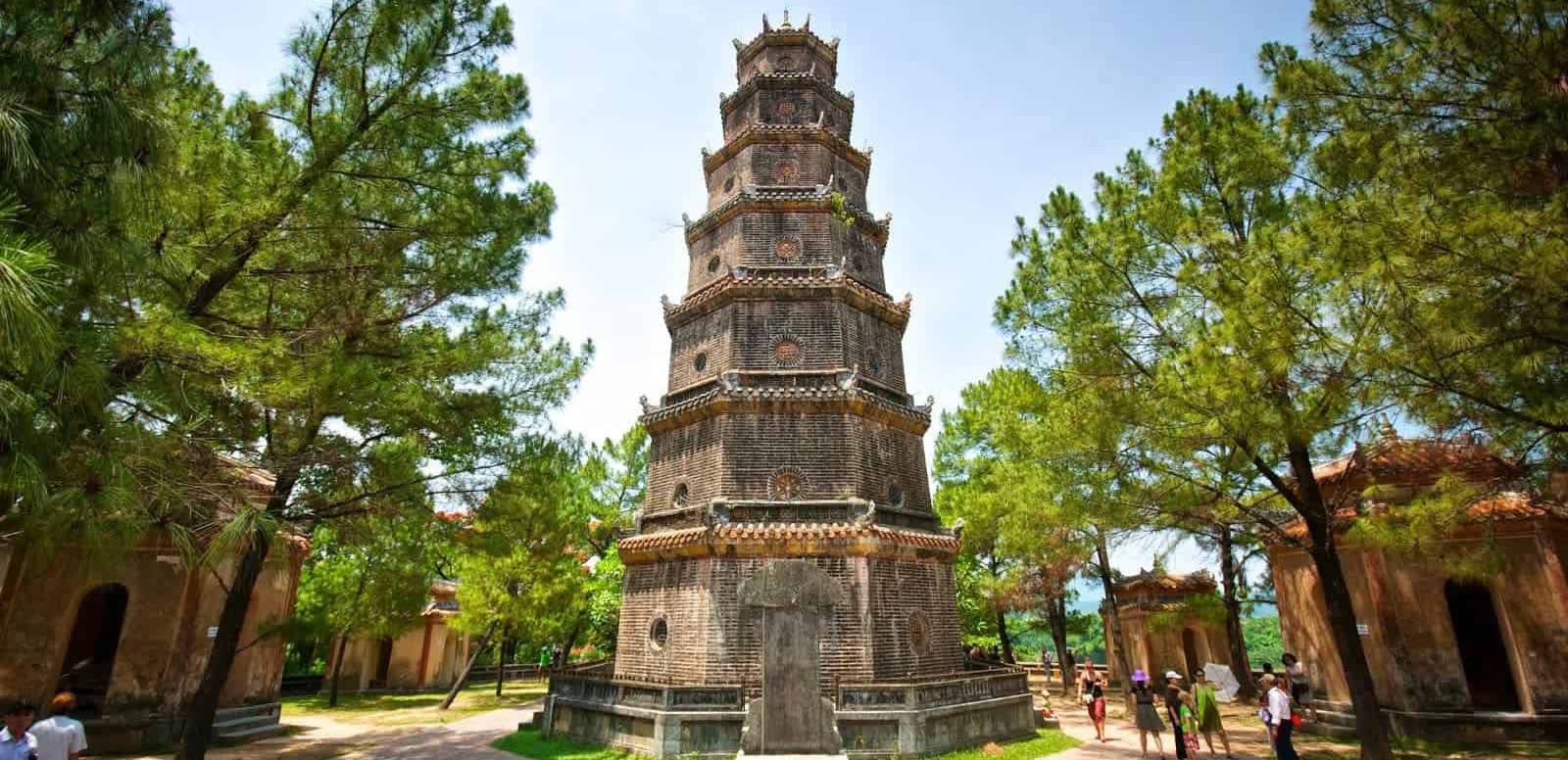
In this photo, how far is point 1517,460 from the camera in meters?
8.00

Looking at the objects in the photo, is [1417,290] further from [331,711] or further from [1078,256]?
[331,711]

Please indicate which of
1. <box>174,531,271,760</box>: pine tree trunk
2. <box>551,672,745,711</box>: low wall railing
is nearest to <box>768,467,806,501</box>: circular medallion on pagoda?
<box>551,672,745,711</box>: low wall railing

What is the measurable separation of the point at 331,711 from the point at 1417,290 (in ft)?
87.4

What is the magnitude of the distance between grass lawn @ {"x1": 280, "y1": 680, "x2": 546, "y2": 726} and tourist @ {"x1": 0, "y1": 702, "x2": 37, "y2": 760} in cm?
1379

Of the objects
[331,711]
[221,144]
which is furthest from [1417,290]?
[331,711]

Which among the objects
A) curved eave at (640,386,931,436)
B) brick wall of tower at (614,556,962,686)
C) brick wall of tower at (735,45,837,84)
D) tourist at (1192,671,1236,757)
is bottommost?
tourist at (1192,671,1236,757)

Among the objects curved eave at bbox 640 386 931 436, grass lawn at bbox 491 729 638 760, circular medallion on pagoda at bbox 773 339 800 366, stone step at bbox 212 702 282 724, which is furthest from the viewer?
circular medallion on pagoda at bbox 773 339 800 366

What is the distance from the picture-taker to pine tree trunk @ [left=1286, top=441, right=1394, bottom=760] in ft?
32.9

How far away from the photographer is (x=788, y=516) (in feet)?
44.8

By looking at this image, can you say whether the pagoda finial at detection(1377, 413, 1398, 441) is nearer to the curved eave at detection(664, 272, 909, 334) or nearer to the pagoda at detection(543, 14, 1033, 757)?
the pagoda at detection(543, 14, 1033, 757)

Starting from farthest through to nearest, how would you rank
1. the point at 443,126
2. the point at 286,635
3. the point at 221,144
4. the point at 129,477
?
the point at 286,635, the point at 443,126, the point at 221,144, the point at 129,477

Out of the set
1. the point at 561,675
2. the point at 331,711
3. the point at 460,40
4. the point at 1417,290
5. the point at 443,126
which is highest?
the point at 460,40

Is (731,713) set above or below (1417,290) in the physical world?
below

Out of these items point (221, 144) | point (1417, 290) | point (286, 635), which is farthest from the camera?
point (286, 635)
